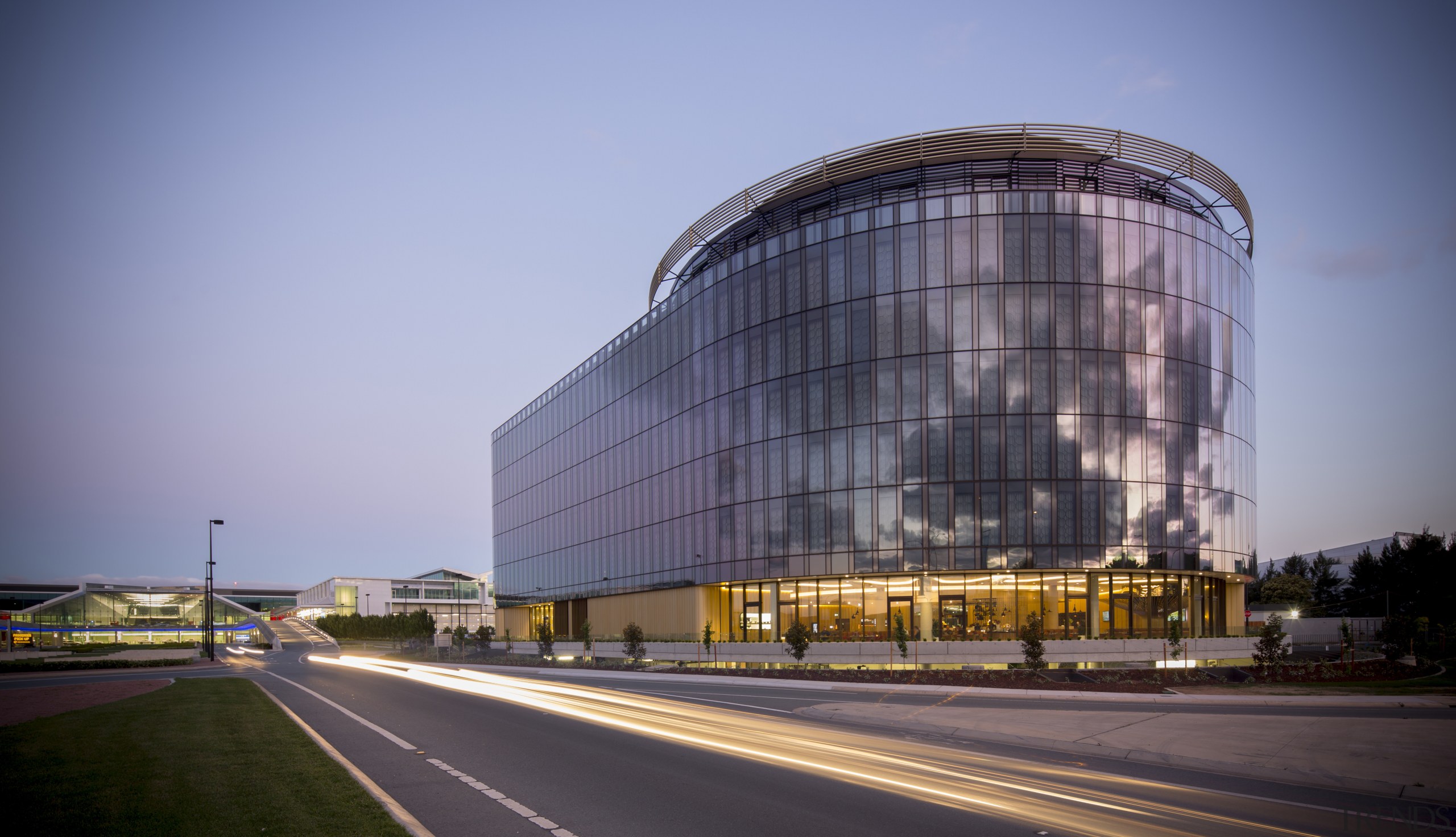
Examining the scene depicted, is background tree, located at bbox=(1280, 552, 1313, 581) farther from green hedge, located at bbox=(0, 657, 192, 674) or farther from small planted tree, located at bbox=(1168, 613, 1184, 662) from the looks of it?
green hedge, located at bbox=(0, 657, 192, 674)

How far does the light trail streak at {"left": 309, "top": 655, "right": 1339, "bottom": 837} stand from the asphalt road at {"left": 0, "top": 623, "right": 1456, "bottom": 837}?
0.04m

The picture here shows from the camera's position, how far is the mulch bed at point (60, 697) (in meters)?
21.9

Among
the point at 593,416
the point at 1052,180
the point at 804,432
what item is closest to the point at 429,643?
the point at 593,416

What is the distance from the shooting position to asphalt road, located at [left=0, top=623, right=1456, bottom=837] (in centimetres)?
939

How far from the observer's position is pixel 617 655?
2339 inches

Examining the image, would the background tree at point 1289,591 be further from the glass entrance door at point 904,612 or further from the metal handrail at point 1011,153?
the glass entrance door at point 904,612

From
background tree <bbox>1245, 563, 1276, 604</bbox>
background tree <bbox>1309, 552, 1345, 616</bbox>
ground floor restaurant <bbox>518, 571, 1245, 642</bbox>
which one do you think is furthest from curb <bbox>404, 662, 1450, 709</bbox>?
background tree <bbox>1309, 552, 1345, 616</bbox>

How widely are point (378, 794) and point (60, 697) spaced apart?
2442cm

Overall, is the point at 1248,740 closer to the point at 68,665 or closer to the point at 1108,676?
the point at 1108,676

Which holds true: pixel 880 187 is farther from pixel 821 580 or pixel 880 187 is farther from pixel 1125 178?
pixel 821 580

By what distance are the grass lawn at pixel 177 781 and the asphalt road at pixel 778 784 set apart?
851 mm

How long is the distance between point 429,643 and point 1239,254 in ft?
269

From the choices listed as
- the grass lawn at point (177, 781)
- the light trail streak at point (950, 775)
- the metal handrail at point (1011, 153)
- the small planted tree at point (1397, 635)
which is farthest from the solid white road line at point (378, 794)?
the metal handrail at point (1011, 153)

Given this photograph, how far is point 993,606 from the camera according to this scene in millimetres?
43406
